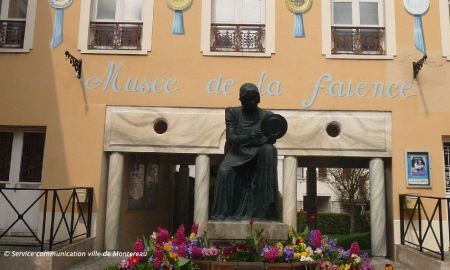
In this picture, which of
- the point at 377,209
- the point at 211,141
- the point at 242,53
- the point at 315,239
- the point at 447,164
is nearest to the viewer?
the point at 315,239

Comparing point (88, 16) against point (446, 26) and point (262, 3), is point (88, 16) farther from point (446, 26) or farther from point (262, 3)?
point (446, 26)

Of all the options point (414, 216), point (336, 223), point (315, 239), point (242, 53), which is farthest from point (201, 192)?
point (336, 223)

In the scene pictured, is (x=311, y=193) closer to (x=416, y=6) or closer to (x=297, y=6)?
(x=297, y=6)

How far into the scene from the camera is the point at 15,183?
9.51 m

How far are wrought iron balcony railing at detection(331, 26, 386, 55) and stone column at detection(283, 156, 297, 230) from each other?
231cm

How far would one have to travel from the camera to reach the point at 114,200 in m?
9.25

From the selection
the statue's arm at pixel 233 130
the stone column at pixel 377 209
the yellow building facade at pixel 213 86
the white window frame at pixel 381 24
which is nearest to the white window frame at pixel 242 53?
the yellow building facade at pixel 213 86

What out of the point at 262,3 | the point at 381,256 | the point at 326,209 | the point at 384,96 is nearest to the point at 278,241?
the point at 381,256

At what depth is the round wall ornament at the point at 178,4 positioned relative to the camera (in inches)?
383

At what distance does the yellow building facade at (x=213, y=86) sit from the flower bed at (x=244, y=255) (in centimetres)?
418

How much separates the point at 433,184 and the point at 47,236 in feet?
22.7

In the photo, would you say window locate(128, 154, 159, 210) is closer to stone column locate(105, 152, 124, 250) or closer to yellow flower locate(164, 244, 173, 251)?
stone column locate(105, 152, 124, 250)

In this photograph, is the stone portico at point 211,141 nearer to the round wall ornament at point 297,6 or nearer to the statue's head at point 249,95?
the round wall ornament at point 297,6

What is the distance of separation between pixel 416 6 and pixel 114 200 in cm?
674
